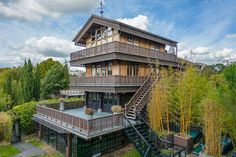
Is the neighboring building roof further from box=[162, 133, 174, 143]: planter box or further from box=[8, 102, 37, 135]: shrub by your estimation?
box=[162, 133, 174, 143]: planter box

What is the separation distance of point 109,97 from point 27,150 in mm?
7538

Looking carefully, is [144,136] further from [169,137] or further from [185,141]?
[185,141]

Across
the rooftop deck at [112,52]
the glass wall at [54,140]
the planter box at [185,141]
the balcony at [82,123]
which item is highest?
the rooftop deck at [112,52]

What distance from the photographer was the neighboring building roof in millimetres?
14766

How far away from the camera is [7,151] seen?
12844 mm

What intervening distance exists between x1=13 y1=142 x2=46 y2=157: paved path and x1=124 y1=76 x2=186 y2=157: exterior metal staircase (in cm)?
655

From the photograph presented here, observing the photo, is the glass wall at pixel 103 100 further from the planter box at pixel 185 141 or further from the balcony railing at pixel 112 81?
the planter box at pixel 185 141

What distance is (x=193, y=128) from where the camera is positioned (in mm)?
13477

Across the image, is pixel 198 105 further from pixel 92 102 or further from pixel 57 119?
pixel 92 102

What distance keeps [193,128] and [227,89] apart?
22.0 feet

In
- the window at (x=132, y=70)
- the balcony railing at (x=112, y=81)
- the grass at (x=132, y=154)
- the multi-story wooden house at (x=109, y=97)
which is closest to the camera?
the multi-story wooden house at (x=109, y=97)

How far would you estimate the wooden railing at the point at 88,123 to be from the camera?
9.82 metres

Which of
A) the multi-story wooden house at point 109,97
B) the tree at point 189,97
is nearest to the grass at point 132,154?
the multi-story wooden house at point 109,97

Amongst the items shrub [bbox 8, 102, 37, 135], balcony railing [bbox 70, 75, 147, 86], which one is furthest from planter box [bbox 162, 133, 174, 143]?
shrub [bbox 8, 102, 37, 135]
